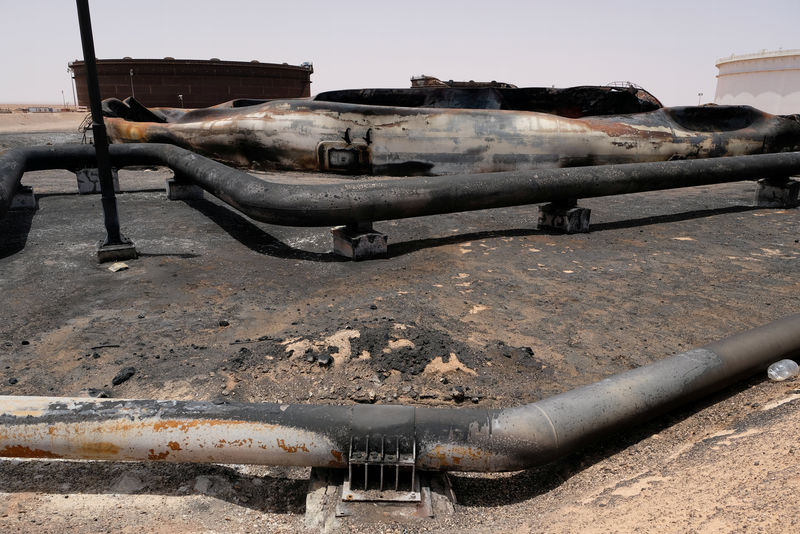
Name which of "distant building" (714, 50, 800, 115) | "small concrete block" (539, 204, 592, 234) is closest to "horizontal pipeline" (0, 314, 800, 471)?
"small concrete block" (539, 204, 592, 234)

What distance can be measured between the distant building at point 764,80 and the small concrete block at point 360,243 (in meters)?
50.5

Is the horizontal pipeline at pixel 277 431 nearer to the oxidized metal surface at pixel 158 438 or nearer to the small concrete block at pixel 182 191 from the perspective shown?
the oxidized metal surface at pixel 158 438

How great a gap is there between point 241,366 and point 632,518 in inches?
94.0

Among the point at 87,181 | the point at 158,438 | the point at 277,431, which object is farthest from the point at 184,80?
the point at 277,431

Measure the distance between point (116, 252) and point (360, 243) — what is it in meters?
2.56

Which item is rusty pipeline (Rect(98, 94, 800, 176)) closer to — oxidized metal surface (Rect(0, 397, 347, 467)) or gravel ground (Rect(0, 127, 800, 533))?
gravel ground (Rect(0, 127, 800, 533))

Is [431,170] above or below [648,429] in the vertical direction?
above

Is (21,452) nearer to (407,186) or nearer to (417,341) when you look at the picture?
(417,341)

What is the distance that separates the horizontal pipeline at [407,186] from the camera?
539cm

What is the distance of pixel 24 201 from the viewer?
799 centimetres

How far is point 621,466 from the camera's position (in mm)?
2504

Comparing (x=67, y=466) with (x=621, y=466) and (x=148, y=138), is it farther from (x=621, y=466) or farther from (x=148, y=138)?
(x=148, y=138)

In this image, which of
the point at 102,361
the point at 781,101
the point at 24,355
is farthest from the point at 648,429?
the point at 781,101

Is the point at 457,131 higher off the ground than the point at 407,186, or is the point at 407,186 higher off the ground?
the point at 457,131
